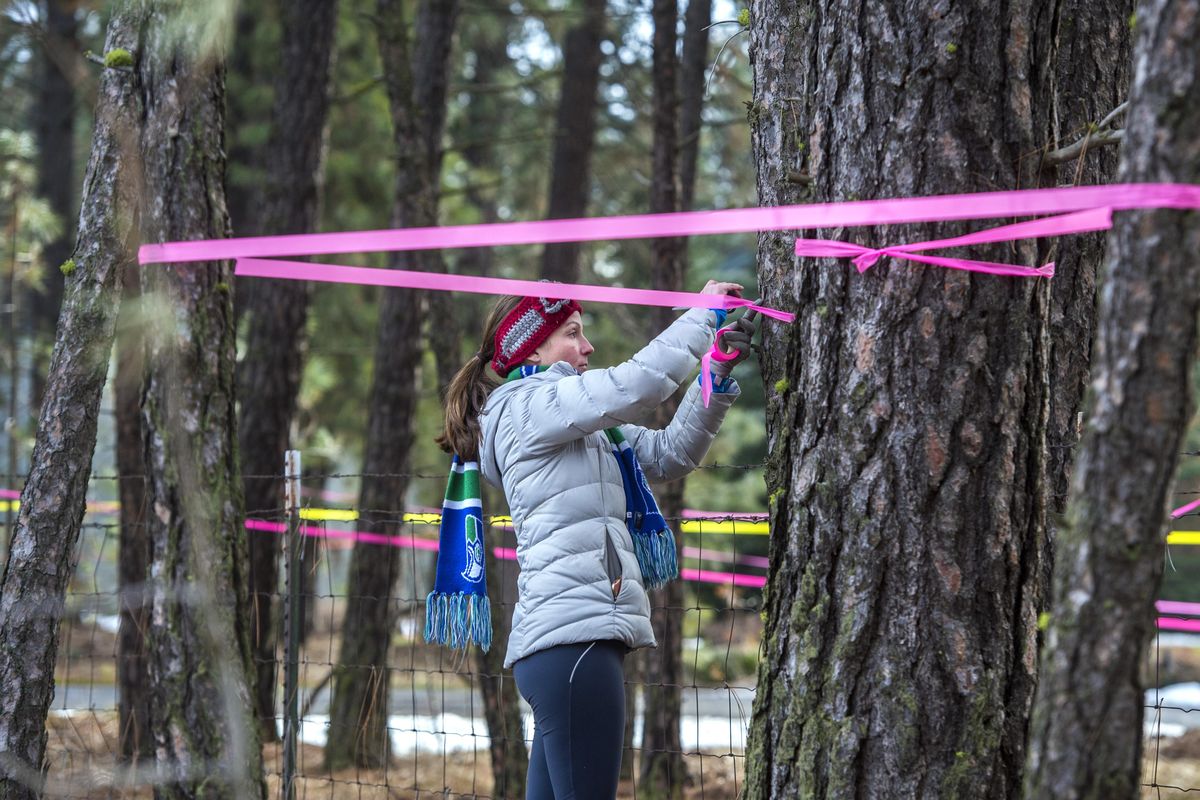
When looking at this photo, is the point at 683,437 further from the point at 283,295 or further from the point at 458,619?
the point at 283,295

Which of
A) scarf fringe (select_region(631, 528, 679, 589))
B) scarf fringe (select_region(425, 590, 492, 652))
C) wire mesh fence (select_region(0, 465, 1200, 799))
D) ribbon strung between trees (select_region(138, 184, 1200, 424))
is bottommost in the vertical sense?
wire mesh fence (select_region(0, 465, 1200, 799))

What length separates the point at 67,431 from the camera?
11.9 feet

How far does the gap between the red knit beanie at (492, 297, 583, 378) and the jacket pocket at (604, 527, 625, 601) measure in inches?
21.3

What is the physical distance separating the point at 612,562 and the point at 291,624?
175 centimetres

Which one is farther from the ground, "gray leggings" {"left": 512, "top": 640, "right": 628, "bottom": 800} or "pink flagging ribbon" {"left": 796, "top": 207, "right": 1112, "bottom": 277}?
"pink flagging ribbon" {"left": 796, "top": 207, "right": 1112, "bottom": 277}

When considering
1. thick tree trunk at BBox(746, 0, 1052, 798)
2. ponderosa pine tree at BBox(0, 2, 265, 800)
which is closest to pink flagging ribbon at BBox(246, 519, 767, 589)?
ponderosa pine tree at BBox(0, 2, 265, 800)

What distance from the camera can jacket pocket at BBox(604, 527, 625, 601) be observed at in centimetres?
279

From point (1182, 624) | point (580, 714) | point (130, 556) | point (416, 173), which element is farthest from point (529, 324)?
point (1182, 624)

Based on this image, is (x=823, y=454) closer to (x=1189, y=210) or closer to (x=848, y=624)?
(x=848, y=624)

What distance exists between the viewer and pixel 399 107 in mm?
6254

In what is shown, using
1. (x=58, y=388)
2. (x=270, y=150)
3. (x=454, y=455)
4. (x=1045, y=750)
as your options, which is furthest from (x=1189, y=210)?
(x=270, y=150)

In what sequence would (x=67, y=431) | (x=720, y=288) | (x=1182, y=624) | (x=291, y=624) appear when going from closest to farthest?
1. (x=720, y=288)
2. (x=67, y=431)
3. (x=291, y=624)
4. (x=1182, y=624)

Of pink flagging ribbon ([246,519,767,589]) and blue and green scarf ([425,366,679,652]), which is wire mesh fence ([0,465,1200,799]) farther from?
blue and green scarf ([425,366,679,652])

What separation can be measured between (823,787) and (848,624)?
13.4 inches
